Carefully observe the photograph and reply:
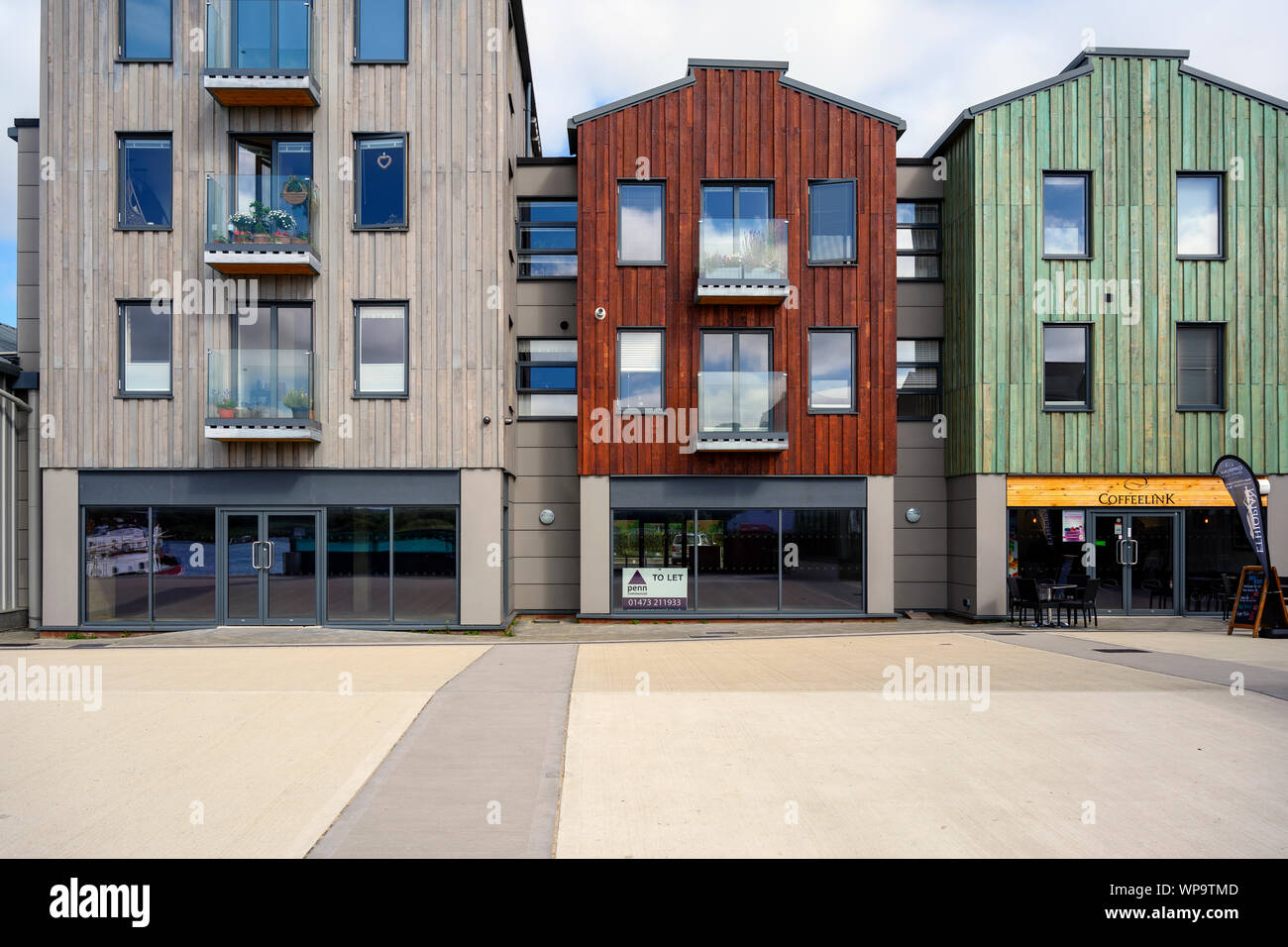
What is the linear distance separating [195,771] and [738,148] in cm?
1425

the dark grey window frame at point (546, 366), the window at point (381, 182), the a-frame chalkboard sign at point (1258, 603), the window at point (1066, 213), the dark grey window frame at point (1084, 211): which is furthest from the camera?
the dark grey window frame at point (546, 366)

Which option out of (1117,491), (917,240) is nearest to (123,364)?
(917,240)

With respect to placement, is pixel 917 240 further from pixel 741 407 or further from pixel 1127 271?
pixel 741 407

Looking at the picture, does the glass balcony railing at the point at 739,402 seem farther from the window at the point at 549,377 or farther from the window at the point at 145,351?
Answer: the window at the point at 145,351

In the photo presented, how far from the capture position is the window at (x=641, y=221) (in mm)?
16062

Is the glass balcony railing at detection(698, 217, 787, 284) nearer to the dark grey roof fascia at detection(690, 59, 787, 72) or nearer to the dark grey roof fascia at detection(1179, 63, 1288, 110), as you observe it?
the dark grey roof fascia at detection(690, 59, 787, 72)

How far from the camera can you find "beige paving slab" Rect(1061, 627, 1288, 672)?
10781 millimetres

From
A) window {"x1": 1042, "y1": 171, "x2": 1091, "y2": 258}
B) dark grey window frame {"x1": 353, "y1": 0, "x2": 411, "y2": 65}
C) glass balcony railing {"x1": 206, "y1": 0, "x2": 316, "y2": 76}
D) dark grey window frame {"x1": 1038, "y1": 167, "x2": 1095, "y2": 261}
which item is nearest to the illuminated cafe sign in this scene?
dark grey window frame {"x1": 1038, "y1": 167, "x2": 1095, "y2": 261}

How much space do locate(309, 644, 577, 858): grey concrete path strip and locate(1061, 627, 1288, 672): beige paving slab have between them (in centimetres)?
883

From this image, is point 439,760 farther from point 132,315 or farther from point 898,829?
point 132,315

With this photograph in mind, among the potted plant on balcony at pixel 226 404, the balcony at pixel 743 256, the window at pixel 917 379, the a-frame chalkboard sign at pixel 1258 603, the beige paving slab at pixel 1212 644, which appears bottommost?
the beige paving slab at pixel 1212 644

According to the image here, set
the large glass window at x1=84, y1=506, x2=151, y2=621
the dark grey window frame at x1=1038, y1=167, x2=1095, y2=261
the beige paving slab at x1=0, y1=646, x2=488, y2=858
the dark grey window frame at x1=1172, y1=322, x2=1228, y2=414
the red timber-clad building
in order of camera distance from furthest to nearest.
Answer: the dark grey window frame at x1=1038, y1=167, x2=1095, y2=261
the dark grey window frame at x1=1172, y1=322, x2=1228, y2=414
the red timber-clad building
the large glass window at x1=84, y1=506, x2=151, y2=621
the beige paving slab at x1=0, y1=646, x2=488, y2=858

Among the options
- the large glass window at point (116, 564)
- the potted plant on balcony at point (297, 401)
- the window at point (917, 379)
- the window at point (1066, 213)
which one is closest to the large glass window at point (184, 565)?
the large glass window at point (116, 564)

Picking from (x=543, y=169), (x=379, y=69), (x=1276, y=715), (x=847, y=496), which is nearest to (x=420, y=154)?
(x=379, y=69)
